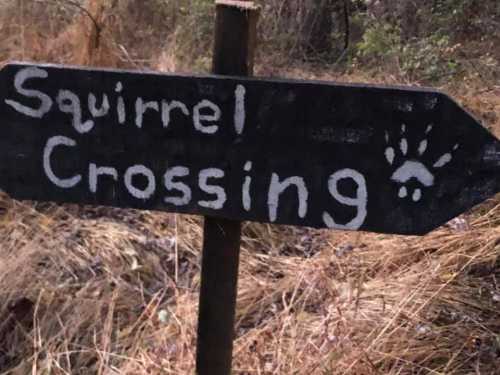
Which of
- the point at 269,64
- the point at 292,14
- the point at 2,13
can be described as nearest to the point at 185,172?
the point at 2,13

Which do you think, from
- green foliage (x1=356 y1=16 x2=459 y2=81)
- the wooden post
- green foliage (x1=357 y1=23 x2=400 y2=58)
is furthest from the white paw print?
green foliage (x1=357 y1=23 x2=400 y2=58)

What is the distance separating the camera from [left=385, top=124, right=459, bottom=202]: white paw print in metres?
1.09

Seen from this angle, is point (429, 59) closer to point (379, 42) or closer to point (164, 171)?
point (379, 42)

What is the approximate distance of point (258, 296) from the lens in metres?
2.36

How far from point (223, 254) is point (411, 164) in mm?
416

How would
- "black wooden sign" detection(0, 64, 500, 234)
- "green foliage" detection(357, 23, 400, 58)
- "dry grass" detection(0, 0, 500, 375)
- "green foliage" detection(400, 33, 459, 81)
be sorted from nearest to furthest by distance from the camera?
"black wooden sign" detection(0, 64, 500, 234) → "dry grass" detection(0, 0, 500, 375) → "green foliage" detection(400, 33, 459, 81) → "green foliage" detection(357, 23, 400, 58)

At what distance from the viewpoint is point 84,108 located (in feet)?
3.85

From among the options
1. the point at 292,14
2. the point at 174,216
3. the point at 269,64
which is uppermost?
the point at 292,14

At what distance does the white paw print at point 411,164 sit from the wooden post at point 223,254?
12.0 inches

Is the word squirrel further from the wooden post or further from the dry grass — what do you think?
the dry grass

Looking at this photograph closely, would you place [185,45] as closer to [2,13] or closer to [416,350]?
[2,13]

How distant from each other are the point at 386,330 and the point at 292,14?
4.18m

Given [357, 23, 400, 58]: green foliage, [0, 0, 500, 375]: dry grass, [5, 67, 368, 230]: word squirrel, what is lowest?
[0, 0, 500, 375]: dry grass

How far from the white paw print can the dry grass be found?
0.81 metres
